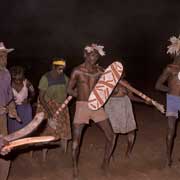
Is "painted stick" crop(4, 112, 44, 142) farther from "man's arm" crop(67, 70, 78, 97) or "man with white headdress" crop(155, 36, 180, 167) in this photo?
"man with white headdress" crop(155, 36, 180, 167)

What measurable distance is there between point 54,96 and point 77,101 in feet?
3.08

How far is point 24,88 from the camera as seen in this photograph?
25.2ft

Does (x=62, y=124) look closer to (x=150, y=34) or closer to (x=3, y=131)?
(x=3, y=131)

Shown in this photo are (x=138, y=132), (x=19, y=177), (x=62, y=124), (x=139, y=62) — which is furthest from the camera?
(x=139, y=62)

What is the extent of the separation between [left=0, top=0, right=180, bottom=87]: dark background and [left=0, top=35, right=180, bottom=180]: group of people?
55.1 feet

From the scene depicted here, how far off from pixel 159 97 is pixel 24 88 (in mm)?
7389

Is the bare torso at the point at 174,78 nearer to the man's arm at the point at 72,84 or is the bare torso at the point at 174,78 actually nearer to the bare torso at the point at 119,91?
the bare torso at the point at 119,91

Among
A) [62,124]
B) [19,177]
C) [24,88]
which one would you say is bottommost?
[19,177]

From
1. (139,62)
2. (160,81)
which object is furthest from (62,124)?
(139,62)

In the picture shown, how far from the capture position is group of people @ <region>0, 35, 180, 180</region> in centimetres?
669

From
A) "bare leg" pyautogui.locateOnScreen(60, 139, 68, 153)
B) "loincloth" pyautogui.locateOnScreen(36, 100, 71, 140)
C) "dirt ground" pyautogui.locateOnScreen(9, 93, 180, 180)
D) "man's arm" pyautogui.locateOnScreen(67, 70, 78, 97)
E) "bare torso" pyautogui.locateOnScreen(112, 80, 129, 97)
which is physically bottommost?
"dirt ground" pyautogui.locateOnScreen(9, 93, 180, 180)

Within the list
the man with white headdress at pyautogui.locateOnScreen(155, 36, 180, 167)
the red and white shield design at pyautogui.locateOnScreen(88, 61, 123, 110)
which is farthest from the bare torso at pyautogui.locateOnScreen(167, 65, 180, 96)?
the red and white shield design at pyautogui.locateOnScreen(88, 61, 123, 110)

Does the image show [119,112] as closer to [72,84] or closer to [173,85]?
[173,85]

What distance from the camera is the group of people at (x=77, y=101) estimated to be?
6.69 meters
